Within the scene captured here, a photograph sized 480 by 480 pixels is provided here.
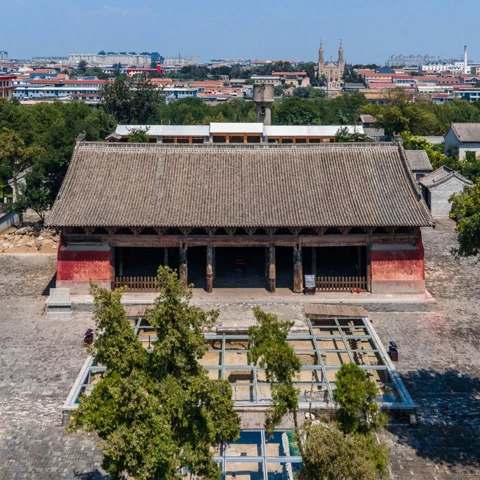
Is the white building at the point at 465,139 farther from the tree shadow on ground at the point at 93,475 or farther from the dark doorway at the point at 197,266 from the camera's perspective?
the tree shadow on ground at the point at 93,475

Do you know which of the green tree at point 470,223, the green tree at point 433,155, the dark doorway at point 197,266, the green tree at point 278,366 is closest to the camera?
the green tree at point 278,366

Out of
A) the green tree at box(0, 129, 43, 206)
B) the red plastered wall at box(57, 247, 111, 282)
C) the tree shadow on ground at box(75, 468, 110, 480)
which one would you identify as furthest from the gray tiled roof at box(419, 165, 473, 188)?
the tree shadow on ground at box(75, 468, 110, 480)

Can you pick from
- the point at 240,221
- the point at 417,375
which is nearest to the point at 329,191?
the point at 240,221

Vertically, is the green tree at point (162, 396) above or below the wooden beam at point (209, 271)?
below

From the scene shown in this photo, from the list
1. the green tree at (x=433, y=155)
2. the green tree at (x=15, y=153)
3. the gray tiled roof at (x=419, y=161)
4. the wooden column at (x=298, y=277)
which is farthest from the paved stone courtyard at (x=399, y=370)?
the green tree at (x=433, y=155)

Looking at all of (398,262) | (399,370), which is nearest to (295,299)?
(398,262)

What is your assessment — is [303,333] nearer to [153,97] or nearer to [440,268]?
[440,268]

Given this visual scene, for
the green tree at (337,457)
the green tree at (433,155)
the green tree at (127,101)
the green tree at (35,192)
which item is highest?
the green tree at (127,101)
